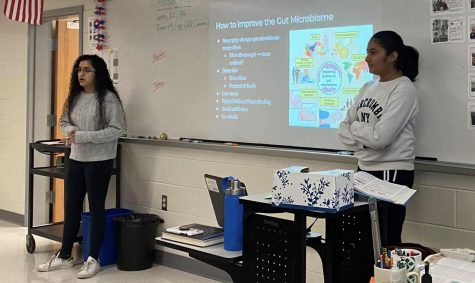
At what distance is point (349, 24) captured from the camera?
328 cm

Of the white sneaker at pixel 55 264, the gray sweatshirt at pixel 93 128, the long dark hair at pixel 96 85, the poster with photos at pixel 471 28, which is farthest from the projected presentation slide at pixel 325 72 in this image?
the white sneaker at pixel 55 264

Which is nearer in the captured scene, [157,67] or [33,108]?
[157,67]

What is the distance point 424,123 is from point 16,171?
4.43 m

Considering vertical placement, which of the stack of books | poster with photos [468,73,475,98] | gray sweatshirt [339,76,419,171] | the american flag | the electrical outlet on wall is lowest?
the electrical outlet on wall

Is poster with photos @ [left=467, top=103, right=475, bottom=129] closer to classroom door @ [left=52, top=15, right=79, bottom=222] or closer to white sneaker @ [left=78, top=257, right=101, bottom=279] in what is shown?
white sneaker @ [left=78, top=257, right=101, bottom=279]

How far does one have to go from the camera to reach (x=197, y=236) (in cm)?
227

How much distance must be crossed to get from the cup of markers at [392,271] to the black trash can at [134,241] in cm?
281

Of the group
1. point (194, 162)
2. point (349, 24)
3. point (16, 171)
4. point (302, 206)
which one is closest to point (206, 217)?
point (194, 162)

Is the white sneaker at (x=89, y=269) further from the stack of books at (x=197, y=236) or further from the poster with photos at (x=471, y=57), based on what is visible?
the poster with photos at (x=471, y=57)

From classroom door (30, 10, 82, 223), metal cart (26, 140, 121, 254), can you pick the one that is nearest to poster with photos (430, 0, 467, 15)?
metal cart (26, 140, 121, 254)

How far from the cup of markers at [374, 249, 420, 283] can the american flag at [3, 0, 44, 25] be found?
14.1ft

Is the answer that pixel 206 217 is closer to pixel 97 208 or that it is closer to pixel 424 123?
pixel 97 208

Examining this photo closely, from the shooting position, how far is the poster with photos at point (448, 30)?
9.39ft

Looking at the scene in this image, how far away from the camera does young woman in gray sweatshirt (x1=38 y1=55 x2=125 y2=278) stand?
4133 millimetres
